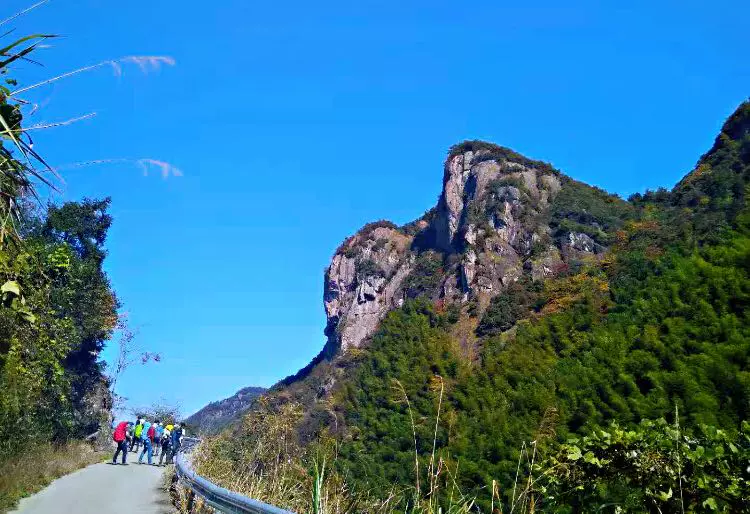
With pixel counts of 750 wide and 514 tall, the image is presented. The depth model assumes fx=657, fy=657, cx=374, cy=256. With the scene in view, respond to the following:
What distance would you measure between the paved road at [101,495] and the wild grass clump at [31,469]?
0.18 meters

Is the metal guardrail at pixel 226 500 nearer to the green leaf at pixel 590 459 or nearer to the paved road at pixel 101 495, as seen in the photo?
the green leaf at pixel 590 459

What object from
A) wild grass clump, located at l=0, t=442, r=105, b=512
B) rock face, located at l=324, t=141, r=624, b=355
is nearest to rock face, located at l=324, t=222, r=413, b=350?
rock face, located at l=324, t=141, r=624, b=355

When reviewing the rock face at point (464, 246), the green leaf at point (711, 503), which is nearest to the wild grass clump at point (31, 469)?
the green leaf at point (711, 503)

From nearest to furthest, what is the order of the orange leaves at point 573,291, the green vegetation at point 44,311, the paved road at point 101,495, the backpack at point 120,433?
the green vegetation at point 44,311
the paved road at point 101,495
the backpack at point 120,433
the orange leaves at point 573,291

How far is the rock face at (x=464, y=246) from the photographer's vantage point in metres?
88.1

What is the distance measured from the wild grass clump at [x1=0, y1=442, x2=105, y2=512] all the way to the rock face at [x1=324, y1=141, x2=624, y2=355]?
232 feet

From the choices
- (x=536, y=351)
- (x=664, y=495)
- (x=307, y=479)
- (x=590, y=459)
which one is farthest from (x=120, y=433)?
(x=536, y=351)

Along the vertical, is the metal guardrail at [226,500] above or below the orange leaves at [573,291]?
below

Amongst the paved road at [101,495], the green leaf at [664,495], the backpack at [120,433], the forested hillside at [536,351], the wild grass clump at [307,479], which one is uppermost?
the forested hillside at [536,351]

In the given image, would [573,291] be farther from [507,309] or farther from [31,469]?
[31,469]

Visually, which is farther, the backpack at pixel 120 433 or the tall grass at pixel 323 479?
the backpack at pixel 120 433

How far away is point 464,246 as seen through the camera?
92062 mm

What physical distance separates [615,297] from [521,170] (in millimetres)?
42061

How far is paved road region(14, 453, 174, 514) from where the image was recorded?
385 inches
